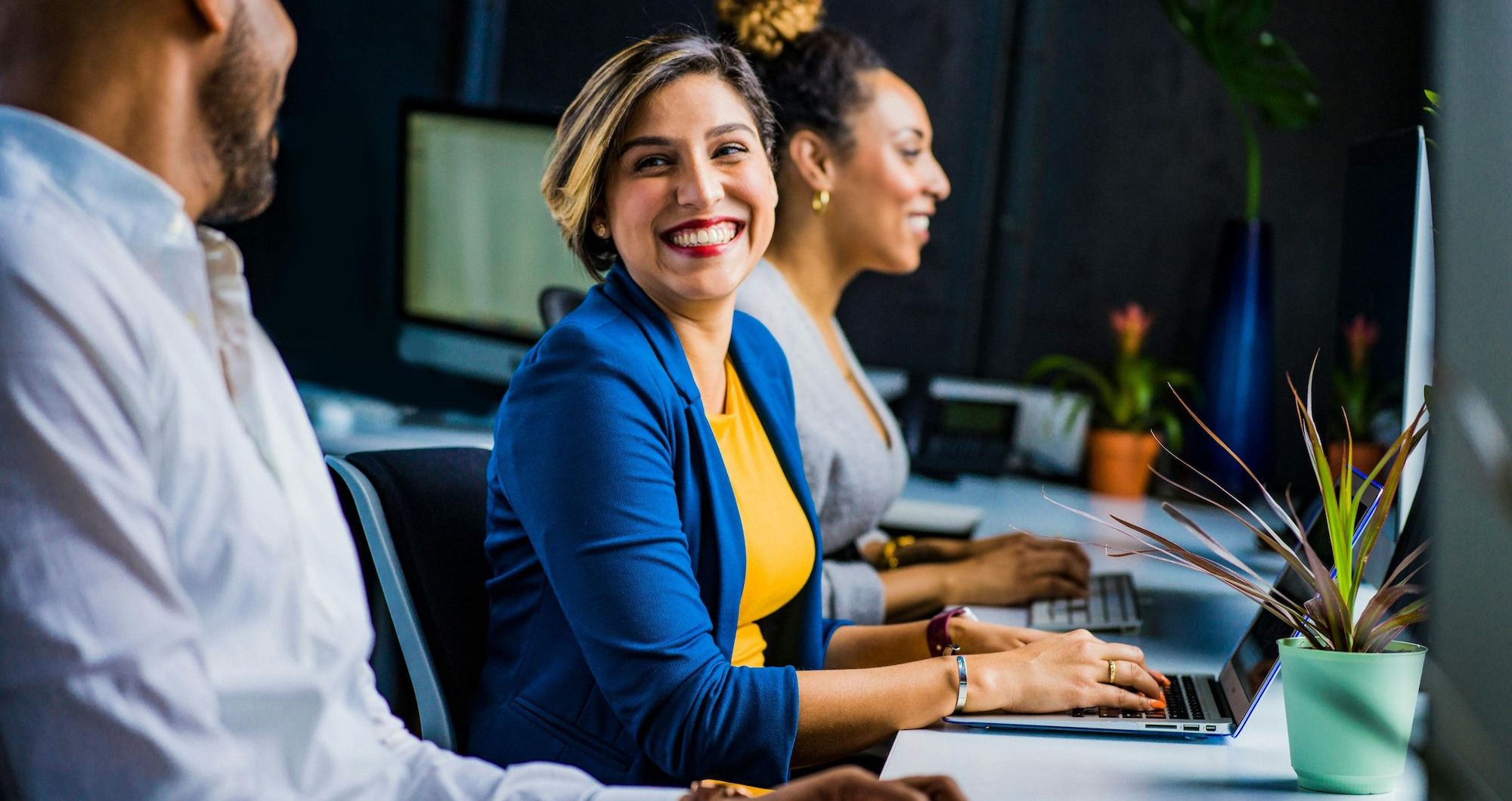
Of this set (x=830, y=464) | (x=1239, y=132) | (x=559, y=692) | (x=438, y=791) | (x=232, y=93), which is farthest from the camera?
(x=1239, y=132)

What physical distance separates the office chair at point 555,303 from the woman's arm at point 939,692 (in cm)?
110

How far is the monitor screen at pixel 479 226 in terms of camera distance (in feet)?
8.34

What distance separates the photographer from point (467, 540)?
1.24 metres

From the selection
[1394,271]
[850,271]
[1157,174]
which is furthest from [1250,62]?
[1394,271]

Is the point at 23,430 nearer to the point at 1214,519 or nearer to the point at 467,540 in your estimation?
the point at 467,540

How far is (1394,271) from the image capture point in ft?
4.48

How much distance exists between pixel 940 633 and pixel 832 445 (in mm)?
417

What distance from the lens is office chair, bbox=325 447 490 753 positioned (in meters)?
1.14

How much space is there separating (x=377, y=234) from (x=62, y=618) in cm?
249

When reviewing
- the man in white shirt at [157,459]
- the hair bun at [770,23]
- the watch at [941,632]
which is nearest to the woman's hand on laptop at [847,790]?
the man in white shirt at [157,459]

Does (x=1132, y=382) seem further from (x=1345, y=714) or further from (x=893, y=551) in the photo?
(x=1345, y=714)

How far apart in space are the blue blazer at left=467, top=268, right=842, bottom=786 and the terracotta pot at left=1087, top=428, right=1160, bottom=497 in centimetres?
150

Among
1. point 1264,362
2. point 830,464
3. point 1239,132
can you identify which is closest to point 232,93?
point 830,464

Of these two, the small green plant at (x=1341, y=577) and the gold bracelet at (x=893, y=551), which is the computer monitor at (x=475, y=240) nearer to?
the gold bracelet at (x=893, y=551)
